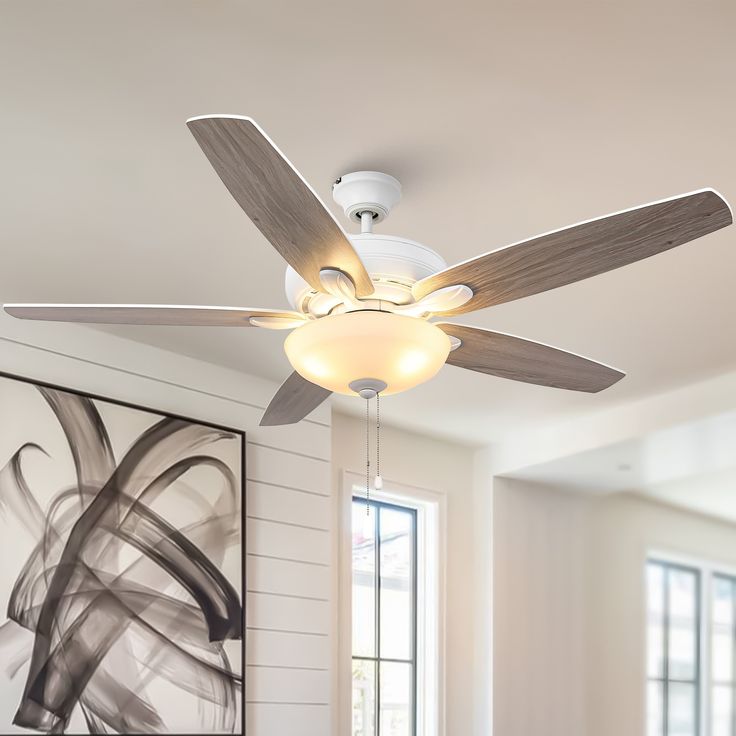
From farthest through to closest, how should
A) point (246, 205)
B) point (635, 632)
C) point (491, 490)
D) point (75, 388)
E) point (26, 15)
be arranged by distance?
point (635, 632)
point (491, 490)
point (75, 388)
point (26, 15)
point (246, 205)

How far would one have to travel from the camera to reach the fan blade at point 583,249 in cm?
169

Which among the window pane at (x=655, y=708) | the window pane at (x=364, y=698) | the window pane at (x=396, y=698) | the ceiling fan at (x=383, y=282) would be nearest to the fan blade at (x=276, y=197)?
the ceiling fan at (x=383, y=282)

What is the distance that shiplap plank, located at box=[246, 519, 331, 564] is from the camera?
391cm

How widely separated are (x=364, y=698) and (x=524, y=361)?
2592 millimetres

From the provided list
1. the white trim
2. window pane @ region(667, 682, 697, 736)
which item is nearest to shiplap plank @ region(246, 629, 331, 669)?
the white trim

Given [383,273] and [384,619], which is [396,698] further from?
[383,273]

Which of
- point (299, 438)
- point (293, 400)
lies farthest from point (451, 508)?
point (293, 400)

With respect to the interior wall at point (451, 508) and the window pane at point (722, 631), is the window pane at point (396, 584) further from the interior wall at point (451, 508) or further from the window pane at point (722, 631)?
the window pane at point (722, 631)

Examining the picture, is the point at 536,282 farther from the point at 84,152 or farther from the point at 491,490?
the point at 491,490

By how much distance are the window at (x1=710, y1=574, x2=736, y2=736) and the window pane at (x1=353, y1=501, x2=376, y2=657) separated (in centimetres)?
292

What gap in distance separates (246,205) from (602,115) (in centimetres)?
95

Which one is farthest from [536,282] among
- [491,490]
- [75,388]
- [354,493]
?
[491,490]

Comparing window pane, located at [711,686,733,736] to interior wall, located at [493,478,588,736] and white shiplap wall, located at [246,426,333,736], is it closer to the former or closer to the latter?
interior wall, located at [493,478,588,736]

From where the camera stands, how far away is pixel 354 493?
450 cm
